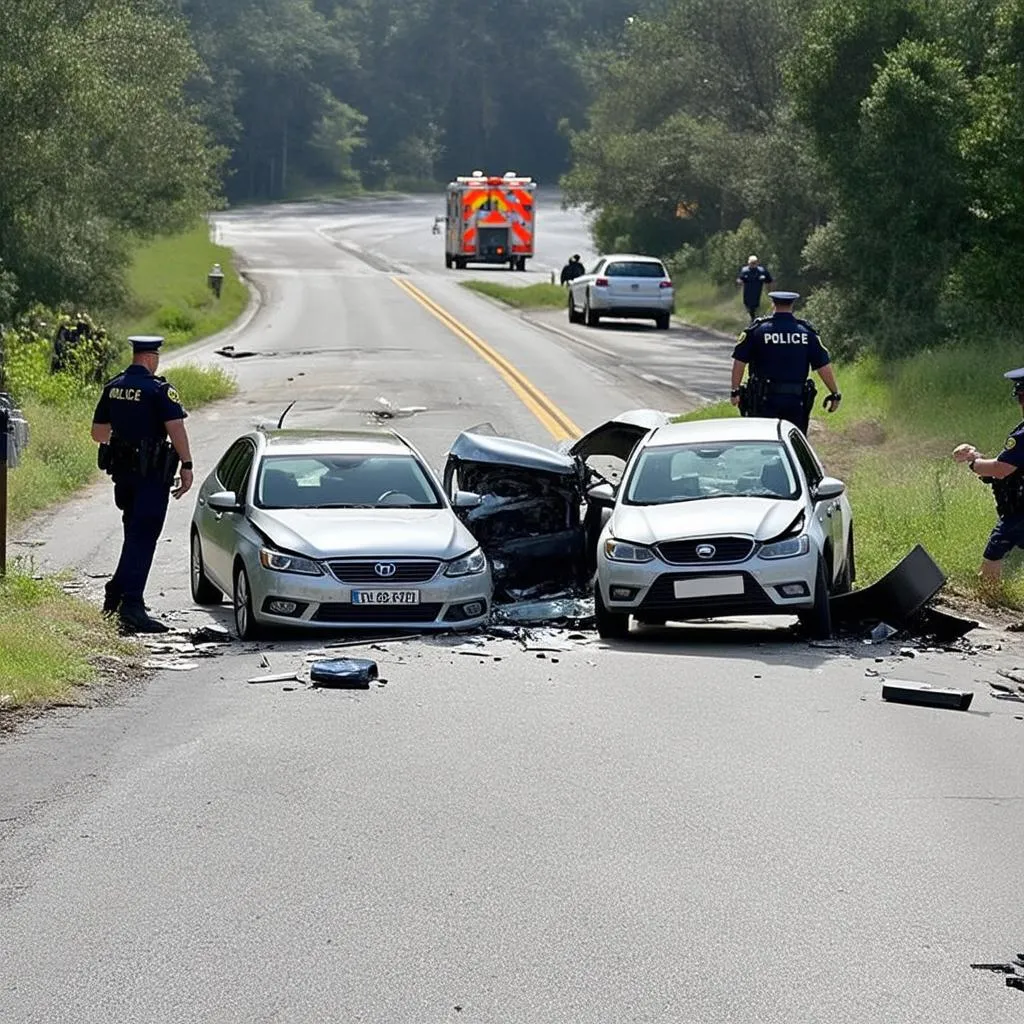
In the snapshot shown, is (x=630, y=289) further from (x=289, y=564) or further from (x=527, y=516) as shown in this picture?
(x=289, y=564)

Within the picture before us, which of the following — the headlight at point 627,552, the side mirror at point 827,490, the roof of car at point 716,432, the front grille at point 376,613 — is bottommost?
the front grille at point 376,613

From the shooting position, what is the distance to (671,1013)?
611cm

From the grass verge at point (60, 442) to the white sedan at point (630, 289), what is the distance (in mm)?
17298

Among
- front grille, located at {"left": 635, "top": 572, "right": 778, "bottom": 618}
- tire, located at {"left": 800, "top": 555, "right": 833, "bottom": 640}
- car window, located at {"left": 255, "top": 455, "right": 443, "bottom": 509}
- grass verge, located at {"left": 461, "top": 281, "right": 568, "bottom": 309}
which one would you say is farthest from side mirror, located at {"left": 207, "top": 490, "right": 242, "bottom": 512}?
grass verge, located at {"left": 461, "top": 281, "right": 568, "bottom": 309}

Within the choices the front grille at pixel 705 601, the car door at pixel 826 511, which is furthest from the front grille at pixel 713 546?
the car door at pixel 826 511

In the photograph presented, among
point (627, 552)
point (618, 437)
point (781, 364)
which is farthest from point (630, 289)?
point (627, 552)

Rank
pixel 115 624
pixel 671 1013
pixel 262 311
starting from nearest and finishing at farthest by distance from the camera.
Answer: pixel 671 1013 → pixel 115 624 → pixel 262 311

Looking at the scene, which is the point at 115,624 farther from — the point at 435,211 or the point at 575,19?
the point at 575,19

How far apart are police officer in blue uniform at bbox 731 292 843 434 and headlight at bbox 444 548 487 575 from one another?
4.87 metres

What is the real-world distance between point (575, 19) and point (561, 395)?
115m

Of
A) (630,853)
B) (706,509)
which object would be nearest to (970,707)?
(706,509)

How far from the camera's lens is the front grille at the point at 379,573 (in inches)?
554

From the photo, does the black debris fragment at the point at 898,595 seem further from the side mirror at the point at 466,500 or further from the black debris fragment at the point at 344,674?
the black debris fragment at the point at 344,674

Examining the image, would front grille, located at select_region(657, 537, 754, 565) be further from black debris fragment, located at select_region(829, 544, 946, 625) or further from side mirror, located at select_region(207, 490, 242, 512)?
side mirror, located at select_region(207, 490, 242, 512)
